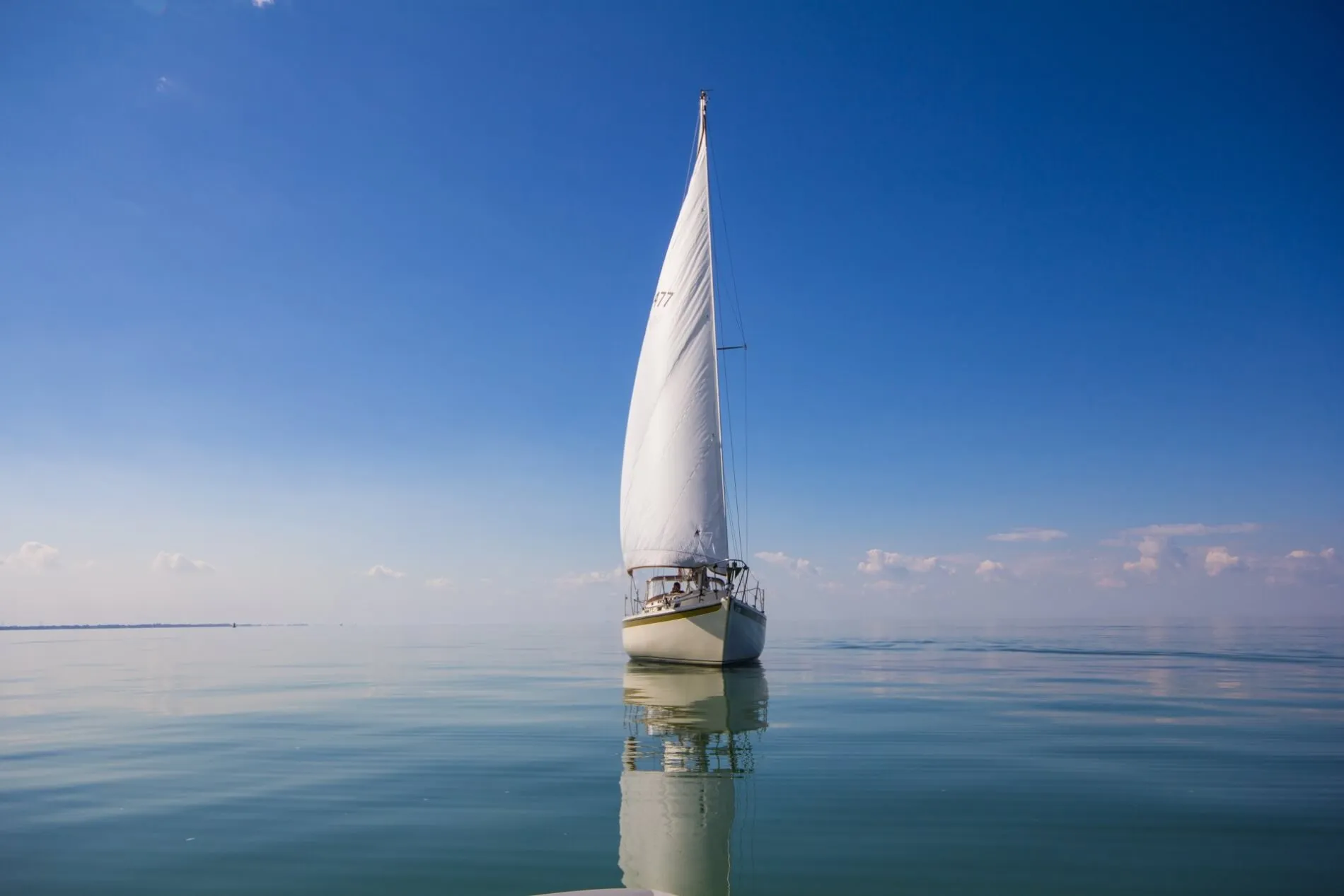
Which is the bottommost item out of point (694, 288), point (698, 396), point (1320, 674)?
point (1320, 674)

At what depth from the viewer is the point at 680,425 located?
1480 inches

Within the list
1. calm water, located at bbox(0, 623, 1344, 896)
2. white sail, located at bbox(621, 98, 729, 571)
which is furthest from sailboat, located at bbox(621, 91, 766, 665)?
calm water, located at bbox(0, 623, 1344, 896)

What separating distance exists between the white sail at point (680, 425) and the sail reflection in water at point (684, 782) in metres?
11.5

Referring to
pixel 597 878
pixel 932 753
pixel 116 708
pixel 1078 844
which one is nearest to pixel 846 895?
pixel 597 878

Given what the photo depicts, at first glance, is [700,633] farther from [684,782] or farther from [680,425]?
[684,782]

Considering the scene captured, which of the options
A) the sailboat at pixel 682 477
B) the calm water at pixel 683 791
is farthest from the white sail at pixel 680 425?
the calm water at pixel 683 791

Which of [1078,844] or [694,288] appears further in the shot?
[694,288]

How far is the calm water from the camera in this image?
8.21m

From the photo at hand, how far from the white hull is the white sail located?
3.57 m

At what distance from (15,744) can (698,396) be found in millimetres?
27779

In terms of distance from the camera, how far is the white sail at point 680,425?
36.4 metres

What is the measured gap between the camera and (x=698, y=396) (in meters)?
38.2

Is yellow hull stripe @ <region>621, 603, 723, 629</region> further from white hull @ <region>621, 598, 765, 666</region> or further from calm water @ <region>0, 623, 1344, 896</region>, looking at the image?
calm water @ <region>0, 623, 1344, 896</region>

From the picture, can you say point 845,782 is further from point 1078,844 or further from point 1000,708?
point 1000,708
